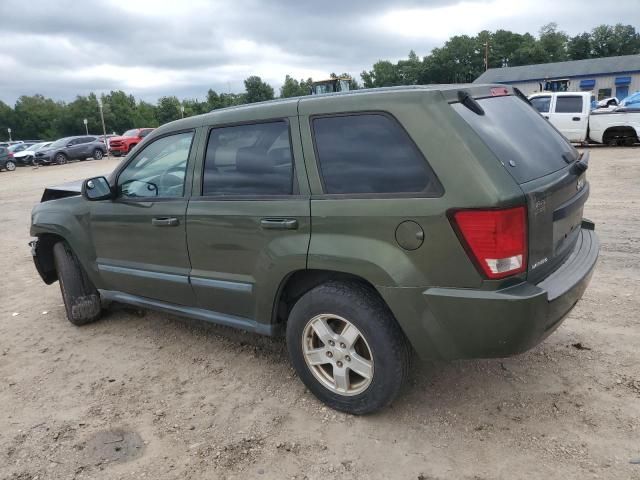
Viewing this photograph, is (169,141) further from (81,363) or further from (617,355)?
(617,355)

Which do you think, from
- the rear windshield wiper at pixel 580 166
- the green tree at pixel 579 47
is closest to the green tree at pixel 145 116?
the green tree at pixel 579 47

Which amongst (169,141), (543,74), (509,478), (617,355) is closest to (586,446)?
(509,478)

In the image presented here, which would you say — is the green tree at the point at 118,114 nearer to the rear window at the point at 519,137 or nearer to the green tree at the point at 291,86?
the green tree at the point at 291,86

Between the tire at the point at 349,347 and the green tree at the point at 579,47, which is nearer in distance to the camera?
the tire at the point at 349,347

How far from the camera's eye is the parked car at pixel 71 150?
1134 inches

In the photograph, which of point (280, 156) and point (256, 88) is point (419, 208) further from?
point (256, 88)

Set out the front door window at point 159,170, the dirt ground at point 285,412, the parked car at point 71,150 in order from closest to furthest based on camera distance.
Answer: the dirt ground at point 285,412
the front door window at point 159,170
the parked car at point 71,150

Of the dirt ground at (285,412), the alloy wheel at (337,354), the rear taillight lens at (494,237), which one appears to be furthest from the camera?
the alloy wheel at (337,354)

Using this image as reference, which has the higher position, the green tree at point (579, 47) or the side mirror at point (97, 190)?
the green tree at point (579, 47)

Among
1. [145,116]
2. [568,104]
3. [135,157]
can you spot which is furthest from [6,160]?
[145,116]

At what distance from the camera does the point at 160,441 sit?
9.55 feet

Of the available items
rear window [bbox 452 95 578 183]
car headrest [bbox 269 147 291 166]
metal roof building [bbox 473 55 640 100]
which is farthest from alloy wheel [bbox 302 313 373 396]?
metal roof building [bbox 473 55 640 100]

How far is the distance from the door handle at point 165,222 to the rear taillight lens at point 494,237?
1999mm

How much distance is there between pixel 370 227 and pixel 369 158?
1.26 ft
